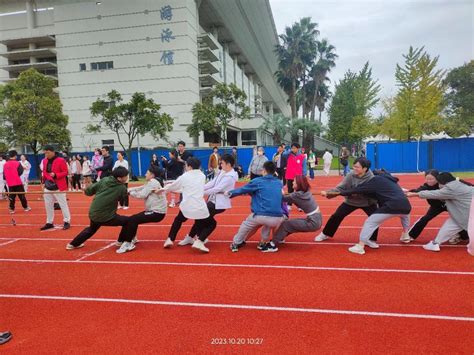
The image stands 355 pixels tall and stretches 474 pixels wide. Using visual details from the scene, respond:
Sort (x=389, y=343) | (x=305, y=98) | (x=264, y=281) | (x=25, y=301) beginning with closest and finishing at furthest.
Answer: (x=389, y=343), (x=25, y=301), (x=264, y=281), (x=305, y=98)

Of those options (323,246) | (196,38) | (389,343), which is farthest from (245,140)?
(389,343)

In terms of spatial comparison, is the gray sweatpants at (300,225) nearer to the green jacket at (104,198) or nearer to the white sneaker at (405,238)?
the white sneaker at (405,238)

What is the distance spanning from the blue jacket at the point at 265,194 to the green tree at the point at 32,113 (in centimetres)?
2624

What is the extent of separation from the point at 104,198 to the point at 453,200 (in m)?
5.80

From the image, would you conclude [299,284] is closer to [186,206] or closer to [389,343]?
[389,343]

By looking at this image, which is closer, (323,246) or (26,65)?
(323,246)

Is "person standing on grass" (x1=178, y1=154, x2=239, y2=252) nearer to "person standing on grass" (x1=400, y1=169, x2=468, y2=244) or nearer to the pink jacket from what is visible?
"person standing on grass" (x1=400, y1=169, x2=468, y2=244)

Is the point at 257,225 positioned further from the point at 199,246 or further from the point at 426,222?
the point at 426,222

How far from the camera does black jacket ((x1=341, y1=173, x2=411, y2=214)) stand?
5793 millimetres

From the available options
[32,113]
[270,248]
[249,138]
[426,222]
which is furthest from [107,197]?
[249,138]

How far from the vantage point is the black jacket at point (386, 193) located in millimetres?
5793

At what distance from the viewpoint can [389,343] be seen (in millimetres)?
3170

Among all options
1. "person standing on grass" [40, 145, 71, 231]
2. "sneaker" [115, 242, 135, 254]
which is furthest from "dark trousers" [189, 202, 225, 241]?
"person standing on grass" [40, 145, 71, 231]

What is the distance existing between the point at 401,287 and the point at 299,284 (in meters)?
1.25
